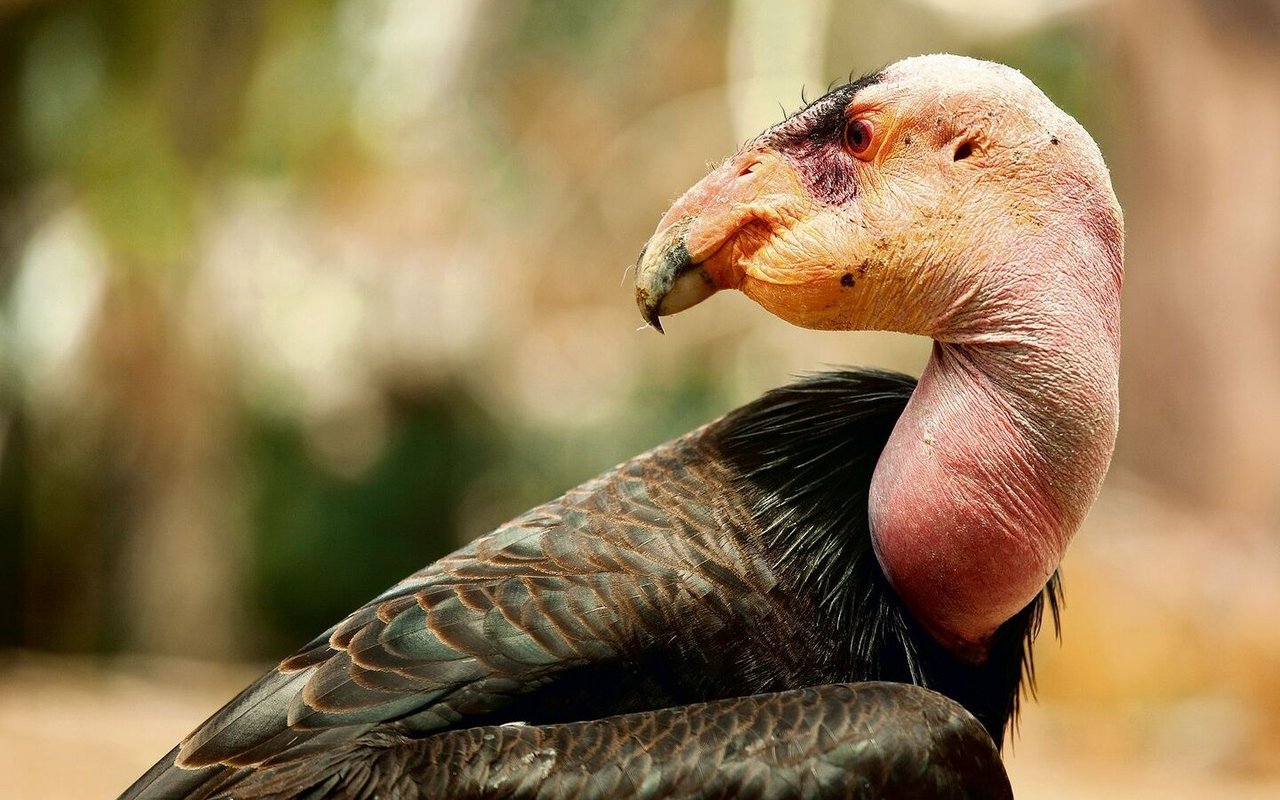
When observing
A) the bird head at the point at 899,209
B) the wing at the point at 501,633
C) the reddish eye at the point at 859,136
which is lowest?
the wing at the point at 501,633

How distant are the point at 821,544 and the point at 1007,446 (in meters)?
0.44

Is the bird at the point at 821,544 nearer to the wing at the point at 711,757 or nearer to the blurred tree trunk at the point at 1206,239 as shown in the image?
the wing at the point at 711,757

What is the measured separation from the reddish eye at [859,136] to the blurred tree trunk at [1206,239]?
Result: 25.4 feet

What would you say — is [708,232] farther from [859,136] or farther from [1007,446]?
[1007,446]

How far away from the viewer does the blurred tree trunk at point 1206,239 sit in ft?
32.1

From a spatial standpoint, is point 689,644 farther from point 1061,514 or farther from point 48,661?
point 48,661

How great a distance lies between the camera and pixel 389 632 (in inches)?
105

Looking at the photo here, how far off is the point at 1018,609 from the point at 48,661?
8.51 metres

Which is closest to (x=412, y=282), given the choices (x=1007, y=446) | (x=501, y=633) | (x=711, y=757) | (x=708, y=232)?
(x=708, y=232)

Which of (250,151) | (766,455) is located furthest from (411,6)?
(766,455)

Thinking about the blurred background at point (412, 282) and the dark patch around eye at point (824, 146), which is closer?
the dark patch around eye at point (824, 146)

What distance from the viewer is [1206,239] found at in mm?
9938

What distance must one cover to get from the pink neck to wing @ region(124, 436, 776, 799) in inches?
13.8

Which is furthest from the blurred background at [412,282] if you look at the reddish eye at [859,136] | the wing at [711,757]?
the wing at [711,757]
